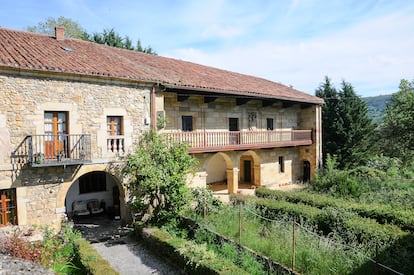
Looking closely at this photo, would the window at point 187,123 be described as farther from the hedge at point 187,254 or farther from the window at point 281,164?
the window at point 281,164

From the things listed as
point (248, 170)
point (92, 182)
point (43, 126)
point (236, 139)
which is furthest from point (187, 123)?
point (248, 170)

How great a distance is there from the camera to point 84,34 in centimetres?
2512

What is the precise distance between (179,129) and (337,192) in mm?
8687

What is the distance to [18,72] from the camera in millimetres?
9125

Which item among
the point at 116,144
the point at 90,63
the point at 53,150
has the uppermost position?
the point at 90,63

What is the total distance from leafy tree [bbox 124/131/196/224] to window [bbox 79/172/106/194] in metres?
3.38

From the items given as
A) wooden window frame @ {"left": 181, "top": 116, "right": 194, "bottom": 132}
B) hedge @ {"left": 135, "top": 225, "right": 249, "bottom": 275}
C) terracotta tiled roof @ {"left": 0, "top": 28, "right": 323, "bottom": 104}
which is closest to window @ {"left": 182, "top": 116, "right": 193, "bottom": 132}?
wooden window frame @ {"left": 181, "top": 116, "right": 194, "bottom": 132}

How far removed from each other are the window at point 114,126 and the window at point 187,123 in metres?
3.95

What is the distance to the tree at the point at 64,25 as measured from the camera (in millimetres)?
25547

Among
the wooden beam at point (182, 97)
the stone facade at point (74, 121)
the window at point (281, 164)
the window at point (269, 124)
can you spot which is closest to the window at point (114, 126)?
the stone facade at point (74, 121)

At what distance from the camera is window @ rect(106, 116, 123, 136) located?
11242mm

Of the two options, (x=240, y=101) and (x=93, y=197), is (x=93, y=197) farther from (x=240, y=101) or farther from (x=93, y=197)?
(x=240, y=101)

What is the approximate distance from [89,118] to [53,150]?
165cm

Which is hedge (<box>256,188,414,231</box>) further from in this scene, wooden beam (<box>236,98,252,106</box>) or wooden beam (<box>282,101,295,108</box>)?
wooden beam (<box>282,101,295,108</box>)
